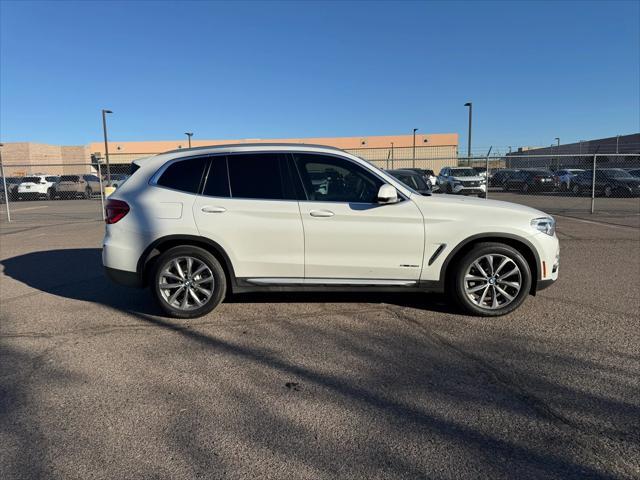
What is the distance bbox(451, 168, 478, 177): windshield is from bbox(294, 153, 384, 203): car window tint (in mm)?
20551

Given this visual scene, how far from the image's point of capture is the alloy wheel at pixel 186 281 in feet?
16.3

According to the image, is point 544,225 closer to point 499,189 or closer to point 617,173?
point 617,173

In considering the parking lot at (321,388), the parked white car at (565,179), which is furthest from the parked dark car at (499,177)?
the parking lot at (321,388)

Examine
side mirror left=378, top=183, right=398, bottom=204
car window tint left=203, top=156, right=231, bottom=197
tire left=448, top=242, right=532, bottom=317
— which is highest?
car window tint left=203, top=156, right=231, bottom=197

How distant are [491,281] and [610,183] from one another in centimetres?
2174

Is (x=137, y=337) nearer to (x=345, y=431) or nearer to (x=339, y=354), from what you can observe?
(x=339, y=354)

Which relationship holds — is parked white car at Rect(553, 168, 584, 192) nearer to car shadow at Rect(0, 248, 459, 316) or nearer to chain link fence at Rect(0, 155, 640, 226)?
chain link fence at Rect(0, 155, 640, 226)

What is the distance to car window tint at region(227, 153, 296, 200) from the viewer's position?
16.3ft

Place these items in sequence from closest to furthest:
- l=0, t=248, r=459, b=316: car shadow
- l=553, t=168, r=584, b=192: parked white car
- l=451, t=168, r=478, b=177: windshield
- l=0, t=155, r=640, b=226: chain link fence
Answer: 1. l=0, t=248, r=459, b=316: car shadow
2. l=0, t=155, r=640, b=226: chain link fence
3. l=451, t=168, r=478, b=177: windshield
4. l=553, t=168, r=584, b=192: parked white car

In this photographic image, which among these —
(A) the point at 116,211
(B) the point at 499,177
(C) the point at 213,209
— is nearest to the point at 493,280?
(C) the point at 213,209

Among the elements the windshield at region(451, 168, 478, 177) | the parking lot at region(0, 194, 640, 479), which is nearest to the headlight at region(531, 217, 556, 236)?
the parking lot at region(0, 194, 640, 479)

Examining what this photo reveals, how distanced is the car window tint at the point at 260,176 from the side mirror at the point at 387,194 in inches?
35.6

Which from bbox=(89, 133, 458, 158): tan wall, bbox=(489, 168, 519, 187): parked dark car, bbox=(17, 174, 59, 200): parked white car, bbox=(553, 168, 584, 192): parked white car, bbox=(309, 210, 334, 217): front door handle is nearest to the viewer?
bbox=(309, 210, 334, 217): front door handle

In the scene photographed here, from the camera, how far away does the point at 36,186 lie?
28.6 meters
